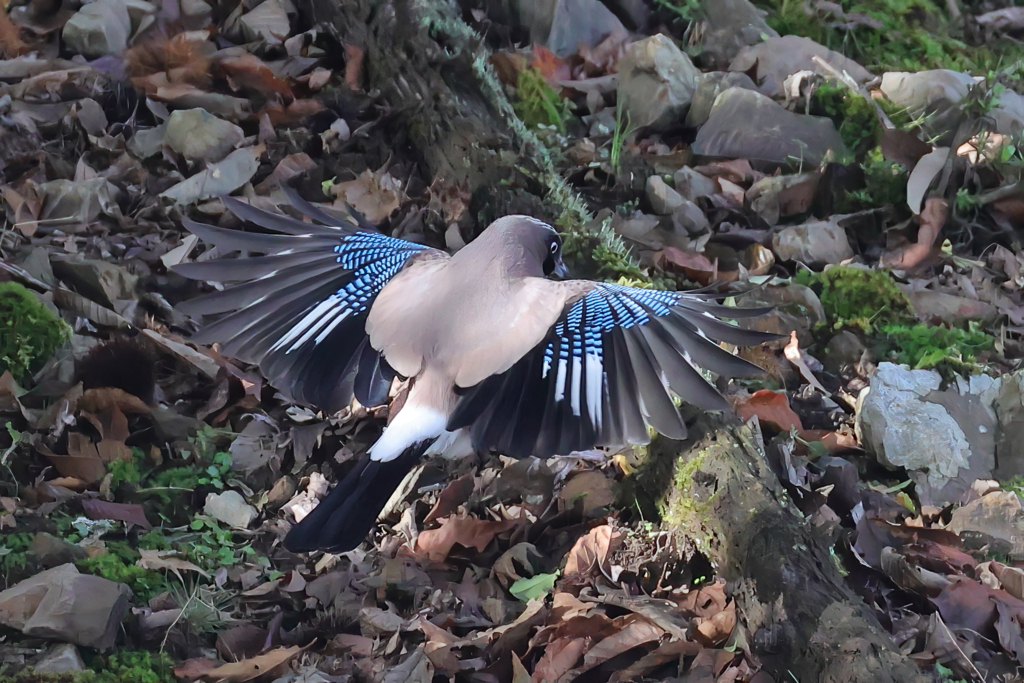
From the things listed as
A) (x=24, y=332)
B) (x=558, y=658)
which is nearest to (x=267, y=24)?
(x=24, y=332)

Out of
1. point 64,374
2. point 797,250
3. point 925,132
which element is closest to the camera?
point 64,374

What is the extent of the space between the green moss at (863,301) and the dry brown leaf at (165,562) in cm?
276

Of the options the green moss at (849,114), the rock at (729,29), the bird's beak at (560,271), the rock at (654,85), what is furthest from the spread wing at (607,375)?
the rock at (729,29)

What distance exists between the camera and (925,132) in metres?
4.78

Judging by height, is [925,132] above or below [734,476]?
above

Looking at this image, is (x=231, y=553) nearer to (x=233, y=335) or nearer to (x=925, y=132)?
(x=233, y=335)

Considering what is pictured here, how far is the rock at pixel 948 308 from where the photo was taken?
386 centimetres

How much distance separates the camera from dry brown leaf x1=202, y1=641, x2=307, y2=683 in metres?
2.28

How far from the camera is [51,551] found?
8.04 ft

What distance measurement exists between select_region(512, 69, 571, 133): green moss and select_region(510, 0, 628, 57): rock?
852 millimetres

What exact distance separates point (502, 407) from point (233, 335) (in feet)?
3.15

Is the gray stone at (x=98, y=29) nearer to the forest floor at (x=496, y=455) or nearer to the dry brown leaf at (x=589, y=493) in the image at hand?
the forest floor at (x=496, y=455)

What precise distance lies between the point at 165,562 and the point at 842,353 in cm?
273

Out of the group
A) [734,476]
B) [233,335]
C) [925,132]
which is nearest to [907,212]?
[925,132]
